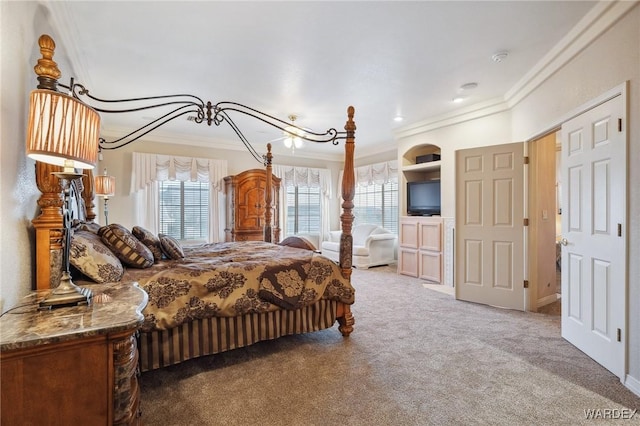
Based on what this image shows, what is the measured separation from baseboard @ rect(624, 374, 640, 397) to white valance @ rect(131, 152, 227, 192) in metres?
6.08

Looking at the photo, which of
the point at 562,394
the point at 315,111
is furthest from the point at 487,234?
the point at 315,111

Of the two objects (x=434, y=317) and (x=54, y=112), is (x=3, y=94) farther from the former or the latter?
(x=434, y=317)

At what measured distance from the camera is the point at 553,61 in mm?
2850

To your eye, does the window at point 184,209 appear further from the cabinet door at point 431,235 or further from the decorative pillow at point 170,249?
the cabinet door at point 431,235

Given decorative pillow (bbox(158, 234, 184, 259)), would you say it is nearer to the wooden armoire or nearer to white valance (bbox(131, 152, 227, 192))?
the wooden armoire

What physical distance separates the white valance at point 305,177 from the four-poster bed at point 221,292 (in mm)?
4171

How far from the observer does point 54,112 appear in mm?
1153

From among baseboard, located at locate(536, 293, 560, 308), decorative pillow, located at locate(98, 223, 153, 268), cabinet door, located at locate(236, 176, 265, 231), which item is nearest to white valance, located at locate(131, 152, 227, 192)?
cabinet door, located at locate(236, 176, 265, 231)

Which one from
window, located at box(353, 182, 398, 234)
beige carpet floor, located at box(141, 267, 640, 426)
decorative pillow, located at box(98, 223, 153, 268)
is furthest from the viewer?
window, located at box(353, 182, 398, 234)

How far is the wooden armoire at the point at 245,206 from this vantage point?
5832mm

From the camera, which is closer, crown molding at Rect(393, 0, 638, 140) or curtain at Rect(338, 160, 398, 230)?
crown molding at Rect(393, 0, 638, 140)

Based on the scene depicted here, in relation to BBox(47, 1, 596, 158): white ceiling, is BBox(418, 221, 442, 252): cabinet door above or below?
below

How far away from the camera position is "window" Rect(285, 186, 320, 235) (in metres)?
7.41

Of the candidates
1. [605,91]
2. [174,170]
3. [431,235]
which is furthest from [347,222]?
[174,170]
